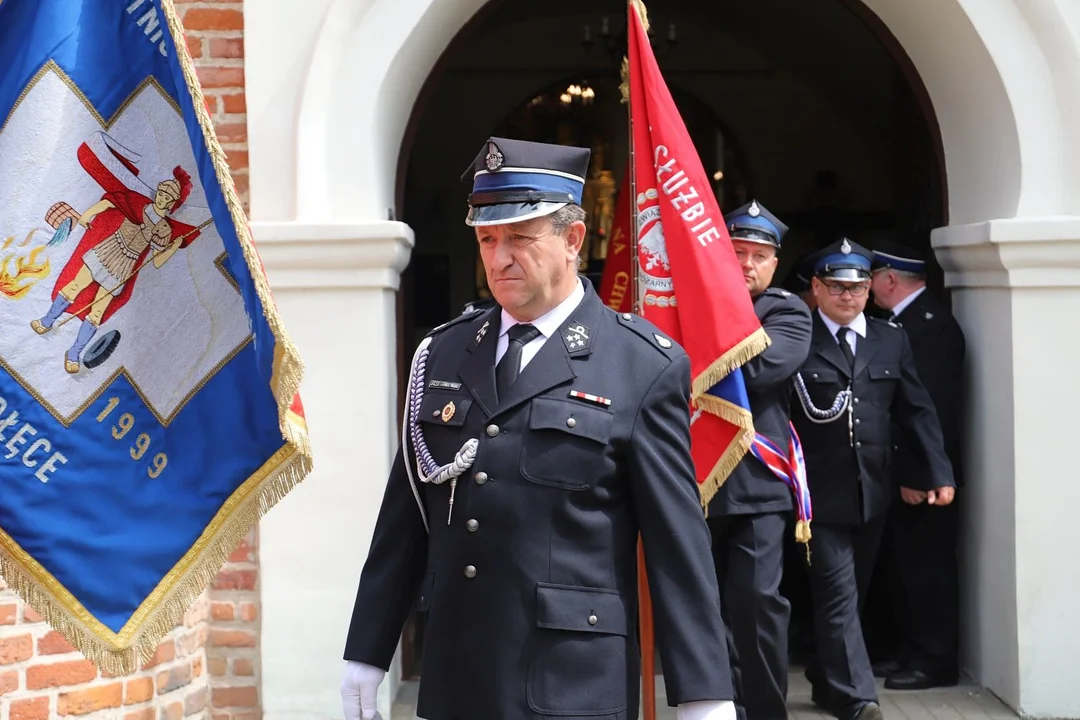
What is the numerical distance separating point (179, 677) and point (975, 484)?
2.96m

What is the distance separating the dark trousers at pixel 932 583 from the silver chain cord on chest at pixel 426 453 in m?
3.13

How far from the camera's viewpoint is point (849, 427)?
511cm

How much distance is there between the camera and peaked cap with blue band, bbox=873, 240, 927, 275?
5.62 m

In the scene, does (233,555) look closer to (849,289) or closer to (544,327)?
(849,289)

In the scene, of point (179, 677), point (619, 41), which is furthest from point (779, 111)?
point (179, 677)

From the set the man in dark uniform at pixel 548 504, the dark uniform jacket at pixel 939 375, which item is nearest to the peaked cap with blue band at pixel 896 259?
the dark uniform jacket at pixel 939 375

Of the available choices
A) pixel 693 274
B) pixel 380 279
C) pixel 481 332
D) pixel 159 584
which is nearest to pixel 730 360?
pixel 693 274

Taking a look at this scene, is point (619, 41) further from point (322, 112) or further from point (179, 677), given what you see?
point (179, 677)

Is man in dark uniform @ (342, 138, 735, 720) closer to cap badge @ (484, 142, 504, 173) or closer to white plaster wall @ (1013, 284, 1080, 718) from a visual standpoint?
cap badge @ (484, 142, 504, 173)

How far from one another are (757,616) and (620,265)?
6.46ft

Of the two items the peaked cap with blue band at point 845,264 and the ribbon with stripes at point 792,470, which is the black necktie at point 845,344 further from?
the ribbon with stripes at point 792,470

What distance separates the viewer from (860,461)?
5094mm

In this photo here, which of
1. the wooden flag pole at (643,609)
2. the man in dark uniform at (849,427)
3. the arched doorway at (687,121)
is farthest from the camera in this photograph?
the arched doorway at (687,121)

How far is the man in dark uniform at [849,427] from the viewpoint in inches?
199
